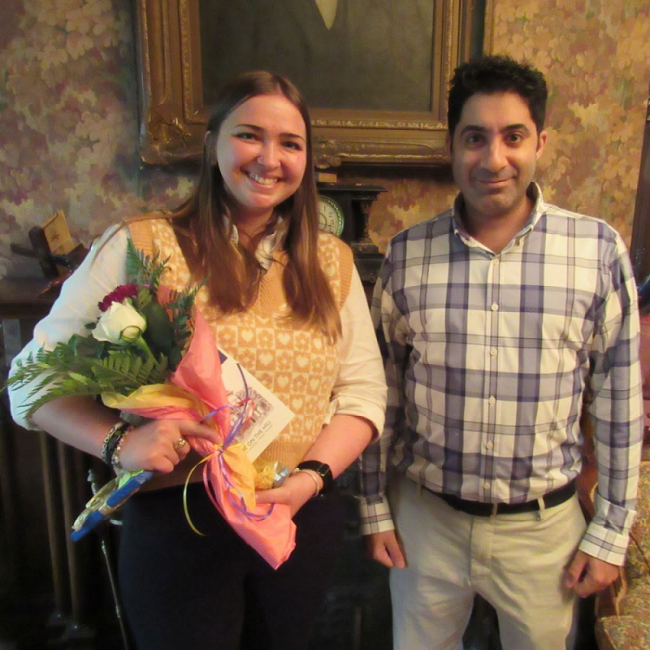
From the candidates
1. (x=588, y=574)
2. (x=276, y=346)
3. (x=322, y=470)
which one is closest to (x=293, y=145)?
(x=276, y=346)

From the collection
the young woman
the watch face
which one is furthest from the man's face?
the watch face

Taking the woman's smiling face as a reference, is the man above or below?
below

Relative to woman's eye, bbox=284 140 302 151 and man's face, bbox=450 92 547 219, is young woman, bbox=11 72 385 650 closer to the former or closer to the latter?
woman's eye, bbox=284 140 302 151

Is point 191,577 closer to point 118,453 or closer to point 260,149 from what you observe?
point 118,453

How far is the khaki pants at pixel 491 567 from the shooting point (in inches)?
43.3

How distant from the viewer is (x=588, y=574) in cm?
109

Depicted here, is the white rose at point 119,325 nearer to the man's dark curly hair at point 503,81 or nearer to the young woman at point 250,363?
the young woman at point 250,363

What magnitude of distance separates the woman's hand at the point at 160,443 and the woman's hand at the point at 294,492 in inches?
5.5

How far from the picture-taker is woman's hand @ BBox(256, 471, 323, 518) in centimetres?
82

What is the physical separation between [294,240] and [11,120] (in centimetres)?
98

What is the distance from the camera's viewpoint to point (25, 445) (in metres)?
1.45

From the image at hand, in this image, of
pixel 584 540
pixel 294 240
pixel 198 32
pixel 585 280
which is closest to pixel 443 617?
pixel 584 540

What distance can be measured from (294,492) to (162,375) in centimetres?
30

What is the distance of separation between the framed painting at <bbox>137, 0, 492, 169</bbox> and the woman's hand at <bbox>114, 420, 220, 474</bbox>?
0.95 m
